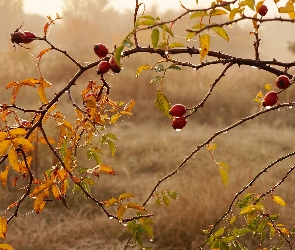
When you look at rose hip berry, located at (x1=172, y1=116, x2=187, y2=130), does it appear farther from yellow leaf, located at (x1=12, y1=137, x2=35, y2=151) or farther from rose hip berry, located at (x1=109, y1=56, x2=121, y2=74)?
yellow leaf, located at (x1=12, y1=137, x2=35, y2=151)

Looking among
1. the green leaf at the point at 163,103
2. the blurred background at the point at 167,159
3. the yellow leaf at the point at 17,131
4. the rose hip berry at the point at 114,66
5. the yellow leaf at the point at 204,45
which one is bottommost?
the yellow leaf at the point at 17,131

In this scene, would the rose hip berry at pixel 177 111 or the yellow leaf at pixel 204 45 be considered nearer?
the yellow leaf at pixel 204 45

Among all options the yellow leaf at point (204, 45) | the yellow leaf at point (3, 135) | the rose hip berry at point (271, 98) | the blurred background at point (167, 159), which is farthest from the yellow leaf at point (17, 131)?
the blurred background at point (167, 159)

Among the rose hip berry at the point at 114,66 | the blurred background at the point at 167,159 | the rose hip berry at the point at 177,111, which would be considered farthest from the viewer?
the blurred background at the point at 167,159

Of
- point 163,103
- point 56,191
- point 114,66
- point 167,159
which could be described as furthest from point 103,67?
point 167,159

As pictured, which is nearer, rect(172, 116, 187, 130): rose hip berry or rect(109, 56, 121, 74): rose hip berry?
rect(109, 56, 121, 74): rose hip berry

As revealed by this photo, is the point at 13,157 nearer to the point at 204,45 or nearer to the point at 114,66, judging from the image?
the point at 114,66

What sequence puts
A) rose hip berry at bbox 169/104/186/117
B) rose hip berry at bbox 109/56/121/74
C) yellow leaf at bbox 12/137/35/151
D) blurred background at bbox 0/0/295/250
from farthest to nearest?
blurred background at bbox 0/0/295/250 → rose hip berry at bbox 169/104/186/117 → rose hip berry at bbox 109/56/121/74 → yellow leaf at bbox 12/137/35/151

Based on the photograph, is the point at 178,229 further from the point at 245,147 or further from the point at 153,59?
the point at 153,59

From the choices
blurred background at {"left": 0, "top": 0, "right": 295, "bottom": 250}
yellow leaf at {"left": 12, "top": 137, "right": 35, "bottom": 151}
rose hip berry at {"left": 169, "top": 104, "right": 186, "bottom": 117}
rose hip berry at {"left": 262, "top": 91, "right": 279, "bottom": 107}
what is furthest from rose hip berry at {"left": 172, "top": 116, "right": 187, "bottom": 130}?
blurred background at {"left": 0, "top": 0, "right": 295, "bottom": 250}

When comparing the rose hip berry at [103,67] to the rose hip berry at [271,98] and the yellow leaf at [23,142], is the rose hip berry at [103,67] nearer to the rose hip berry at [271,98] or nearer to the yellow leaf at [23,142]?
the yellow leaf at [23,142]

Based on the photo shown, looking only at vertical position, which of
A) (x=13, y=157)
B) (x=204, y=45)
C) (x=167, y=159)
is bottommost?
(x=13, y=157)

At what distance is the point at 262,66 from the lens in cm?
73

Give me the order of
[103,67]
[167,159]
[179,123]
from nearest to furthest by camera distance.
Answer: [103,67], [179,123], [167,159]
